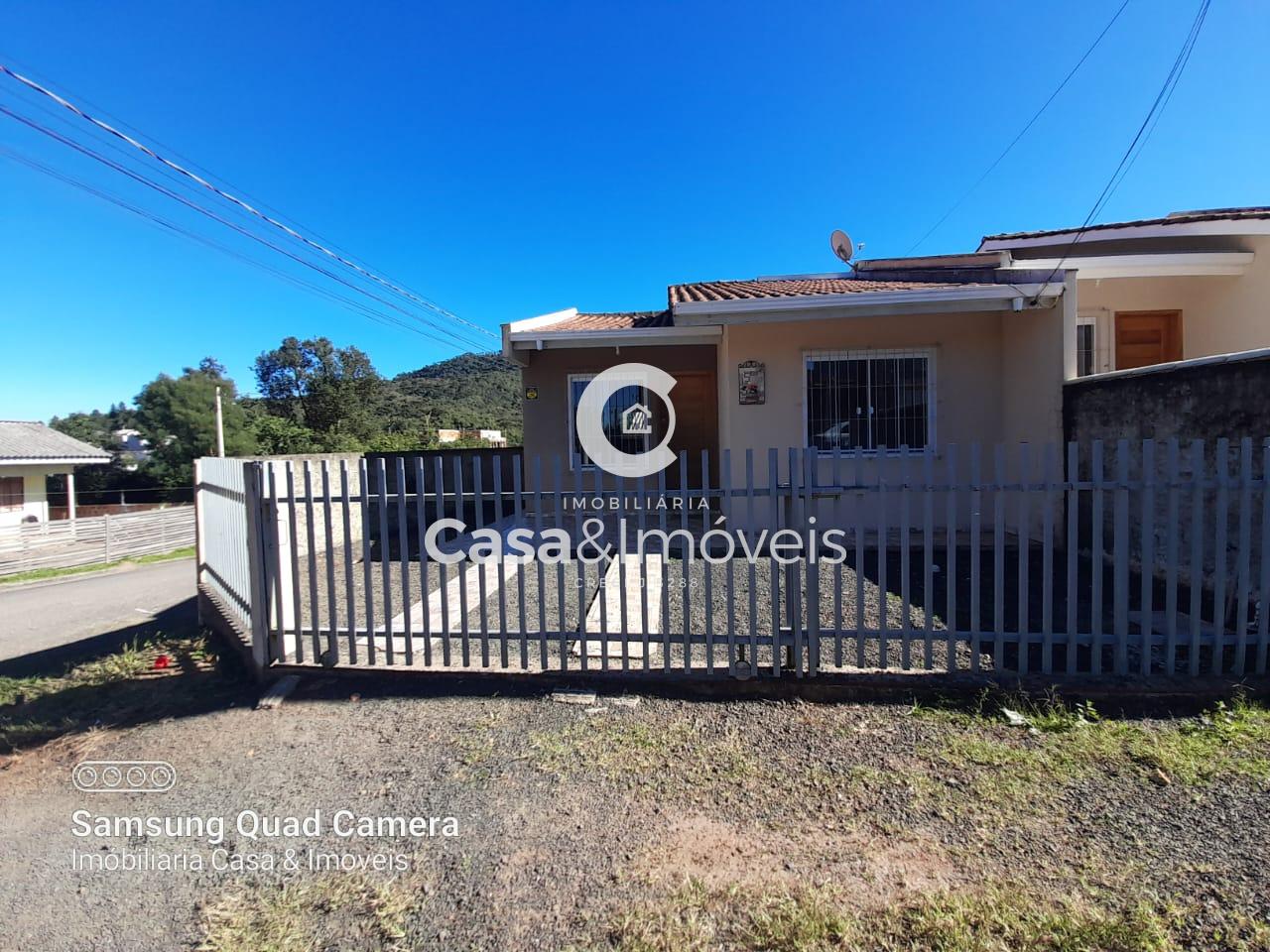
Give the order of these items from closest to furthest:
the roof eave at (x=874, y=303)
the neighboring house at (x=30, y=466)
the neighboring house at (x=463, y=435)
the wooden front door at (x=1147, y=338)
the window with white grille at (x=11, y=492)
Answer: the roof eave at (x=874, y=303)
the wooden front door at (x=1147, y=338)
the neighboring house at (x=30, y=466)
the window with white grille at (x=11, y=492)
the neighboring house at (x=463, y=435)

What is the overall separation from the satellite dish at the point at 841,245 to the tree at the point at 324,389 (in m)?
31.3

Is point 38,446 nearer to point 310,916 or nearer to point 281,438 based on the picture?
point 281,438

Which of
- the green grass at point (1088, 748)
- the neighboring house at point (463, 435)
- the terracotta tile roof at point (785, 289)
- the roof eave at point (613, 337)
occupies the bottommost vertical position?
the green grass at point (1088, 748)

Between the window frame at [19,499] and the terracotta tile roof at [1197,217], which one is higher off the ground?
the terracotta tile roof at [1197,217]

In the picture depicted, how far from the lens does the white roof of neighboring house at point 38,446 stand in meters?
21.5

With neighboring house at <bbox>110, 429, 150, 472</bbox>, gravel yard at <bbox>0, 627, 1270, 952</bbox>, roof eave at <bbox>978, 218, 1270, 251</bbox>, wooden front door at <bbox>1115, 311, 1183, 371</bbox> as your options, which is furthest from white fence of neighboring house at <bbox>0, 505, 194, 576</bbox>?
neighboring house at <bbox>110, 429, 150, 472</bbox>

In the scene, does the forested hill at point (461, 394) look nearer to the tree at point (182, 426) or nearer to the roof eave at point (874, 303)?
the tree at point (182, 426)

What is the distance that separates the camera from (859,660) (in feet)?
10.9

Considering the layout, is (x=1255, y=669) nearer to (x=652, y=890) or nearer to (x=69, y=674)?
(x=652, y=890)

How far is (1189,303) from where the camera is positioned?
26.4 ft

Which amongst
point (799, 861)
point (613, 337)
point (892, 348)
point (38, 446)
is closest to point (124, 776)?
point (799, 861)

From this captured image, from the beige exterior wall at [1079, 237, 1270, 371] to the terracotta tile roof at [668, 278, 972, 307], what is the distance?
267 cm

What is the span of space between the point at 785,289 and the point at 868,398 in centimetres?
222

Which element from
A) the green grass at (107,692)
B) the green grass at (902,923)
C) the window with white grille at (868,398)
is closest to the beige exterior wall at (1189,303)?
the window with white grille at (868,398)
